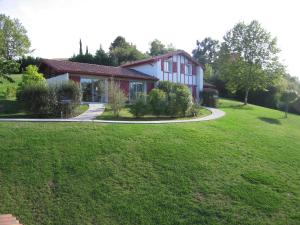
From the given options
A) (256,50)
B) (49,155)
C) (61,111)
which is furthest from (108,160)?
(256,50)

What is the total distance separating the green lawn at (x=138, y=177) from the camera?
7.11 metres

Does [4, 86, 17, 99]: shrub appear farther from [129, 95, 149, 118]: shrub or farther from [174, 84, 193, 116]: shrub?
[174, 84, 193, 116]: shrub

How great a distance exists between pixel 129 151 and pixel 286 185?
16.6 ft

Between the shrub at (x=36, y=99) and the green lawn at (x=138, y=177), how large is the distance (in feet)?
13.5

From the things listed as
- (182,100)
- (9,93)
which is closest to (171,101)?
(182,100)

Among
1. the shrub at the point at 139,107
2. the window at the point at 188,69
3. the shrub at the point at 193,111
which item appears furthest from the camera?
the window at the point at 188,69

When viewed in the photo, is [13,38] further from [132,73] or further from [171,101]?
[171,101]

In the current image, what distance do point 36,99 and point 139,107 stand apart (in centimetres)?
571

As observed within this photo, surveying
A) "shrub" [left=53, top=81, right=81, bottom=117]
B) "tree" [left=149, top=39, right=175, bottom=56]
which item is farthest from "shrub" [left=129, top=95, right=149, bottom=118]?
"tree" [left=149, top=39, right=175, bottom=56]

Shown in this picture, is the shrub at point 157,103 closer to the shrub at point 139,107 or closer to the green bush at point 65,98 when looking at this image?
the shrub at point 139,107

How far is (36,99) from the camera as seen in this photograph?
52.9 ft

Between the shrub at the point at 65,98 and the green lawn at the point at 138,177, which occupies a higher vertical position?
the shrub at the point at 65,98

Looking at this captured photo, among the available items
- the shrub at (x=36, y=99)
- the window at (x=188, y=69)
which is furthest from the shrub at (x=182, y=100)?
the window at (x=188, y=69)

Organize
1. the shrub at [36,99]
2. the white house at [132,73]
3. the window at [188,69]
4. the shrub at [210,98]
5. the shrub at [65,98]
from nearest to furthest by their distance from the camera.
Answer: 1. the shrub at [36,99]
2. the shrub at [65,98]
3. the white house at [132,73]
4. the shrub at [210,98]
5. the window at [188,69]
